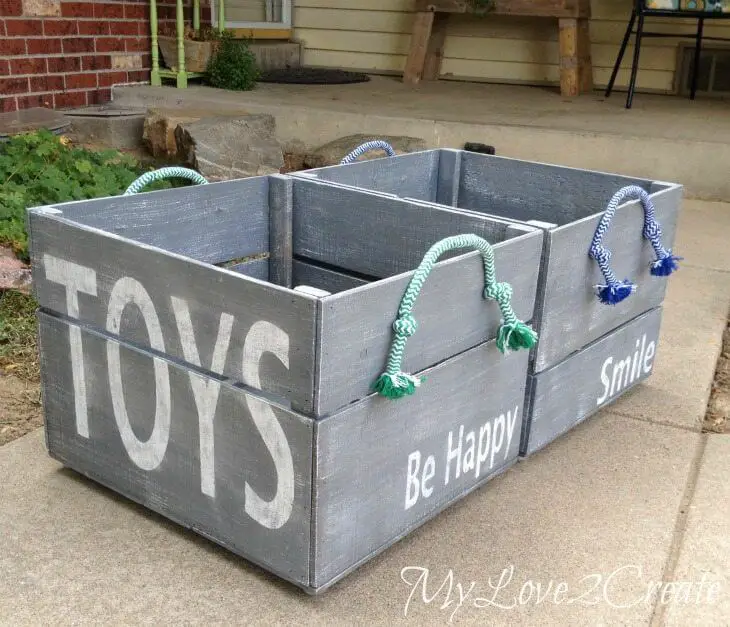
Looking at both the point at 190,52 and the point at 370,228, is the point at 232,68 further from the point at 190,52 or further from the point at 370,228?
the point at 370,228

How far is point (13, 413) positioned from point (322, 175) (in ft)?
3.15

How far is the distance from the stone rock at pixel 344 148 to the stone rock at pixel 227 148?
23 cm

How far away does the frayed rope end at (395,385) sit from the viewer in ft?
4.54

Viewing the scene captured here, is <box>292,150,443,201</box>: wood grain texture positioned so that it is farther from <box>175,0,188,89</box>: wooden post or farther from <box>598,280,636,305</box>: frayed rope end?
<box>175,0,188,89</box>: wooden post

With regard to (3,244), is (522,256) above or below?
above

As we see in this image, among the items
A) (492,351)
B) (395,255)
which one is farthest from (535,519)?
(395,255)

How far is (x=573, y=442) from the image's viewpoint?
6.79 feet

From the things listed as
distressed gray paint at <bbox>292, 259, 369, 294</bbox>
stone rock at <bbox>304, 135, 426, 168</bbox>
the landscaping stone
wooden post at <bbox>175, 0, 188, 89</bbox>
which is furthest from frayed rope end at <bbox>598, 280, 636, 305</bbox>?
wooden post at <bbox>175, 0, 188, 89</bbox>

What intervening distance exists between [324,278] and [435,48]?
501cm

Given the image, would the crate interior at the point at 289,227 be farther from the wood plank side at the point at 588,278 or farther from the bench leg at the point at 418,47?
the bench leg at the point at 418,47

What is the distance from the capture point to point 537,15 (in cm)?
582

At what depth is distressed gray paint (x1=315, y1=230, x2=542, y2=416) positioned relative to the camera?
4.38ft

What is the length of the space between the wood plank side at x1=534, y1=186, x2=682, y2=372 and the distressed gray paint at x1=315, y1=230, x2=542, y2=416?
8 cm

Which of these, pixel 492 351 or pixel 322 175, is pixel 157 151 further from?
pixel 492 351
